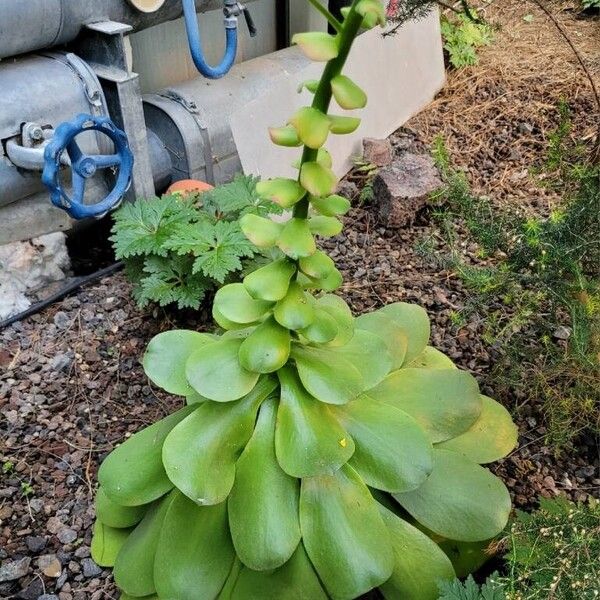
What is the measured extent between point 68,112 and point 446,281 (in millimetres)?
1330

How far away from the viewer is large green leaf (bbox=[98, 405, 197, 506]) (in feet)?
4.17

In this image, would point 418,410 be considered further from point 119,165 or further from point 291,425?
Answer: point 119,165

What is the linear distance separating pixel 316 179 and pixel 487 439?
776 mm

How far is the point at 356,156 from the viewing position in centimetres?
293

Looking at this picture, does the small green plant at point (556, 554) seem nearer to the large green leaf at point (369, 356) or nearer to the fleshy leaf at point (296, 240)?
the large green leaf at point (369, 356)

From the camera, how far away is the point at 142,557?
1.28 m

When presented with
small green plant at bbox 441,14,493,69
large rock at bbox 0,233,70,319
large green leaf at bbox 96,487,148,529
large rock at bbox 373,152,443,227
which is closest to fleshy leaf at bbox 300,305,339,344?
large green leaf at bbox 96,487,148,529

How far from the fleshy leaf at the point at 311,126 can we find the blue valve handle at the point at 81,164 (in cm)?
122

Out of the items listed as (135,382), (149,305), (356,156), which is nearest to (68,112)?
(149,305)

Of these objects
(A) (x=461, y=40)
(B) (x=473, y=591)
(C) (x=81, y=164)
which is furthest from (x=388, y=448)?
(A) (x=461, y=40)

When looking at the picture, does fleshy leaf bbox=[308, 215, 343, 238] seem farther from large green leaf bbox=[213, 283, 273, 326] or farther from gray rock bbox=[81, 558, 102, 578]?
gray rock bbox=[81, 558, 102, 578]

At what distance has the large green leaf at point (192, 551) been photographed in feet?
3.94

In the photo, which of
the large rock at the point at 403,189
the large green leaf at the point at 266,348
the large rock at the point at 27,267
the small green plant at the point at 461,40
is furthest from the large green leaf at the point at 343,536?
the small green plant at the point at 461,40

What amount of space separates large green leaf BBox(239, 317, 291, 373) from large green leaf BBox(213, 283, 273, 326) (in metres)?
0.02
